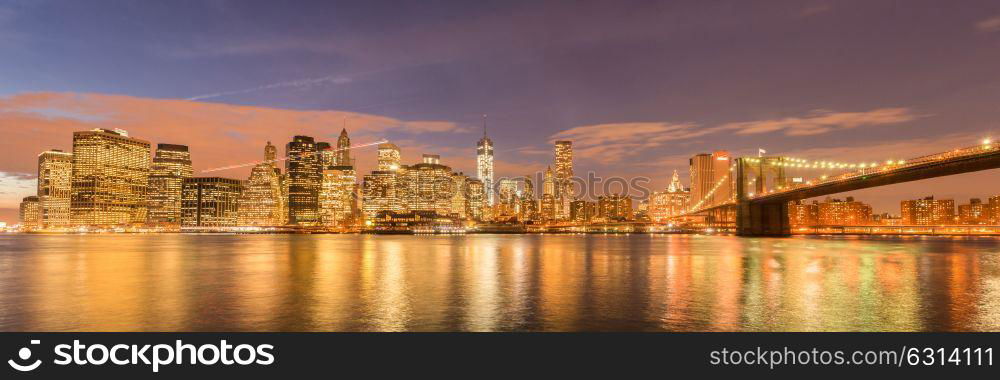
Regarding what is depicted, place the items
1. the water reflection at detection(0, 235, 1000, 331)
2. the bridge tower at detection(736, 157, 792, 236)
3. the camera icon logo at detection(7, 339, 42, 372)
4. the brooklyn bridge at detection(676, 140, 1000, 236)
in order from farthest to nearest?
the bridge tower at detection(736, 157, 792, 236)
the brooklyn bridge at detection(676, 140, 1000, 236)
the water reflection at detection(0, 235, 1000, 331)
the camera icon logo at detection(7, 339, 42, 372)

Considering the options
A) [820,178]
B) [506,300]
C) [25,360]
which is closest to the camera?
[25,360]

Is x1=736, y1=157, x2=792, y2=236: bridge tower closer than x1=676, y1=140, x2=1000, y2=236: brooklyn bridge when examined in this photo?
No

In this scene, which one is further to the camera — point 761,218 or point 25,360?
point 761,218

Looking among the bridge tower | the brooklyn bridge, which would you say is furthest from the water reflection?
the bridge tower

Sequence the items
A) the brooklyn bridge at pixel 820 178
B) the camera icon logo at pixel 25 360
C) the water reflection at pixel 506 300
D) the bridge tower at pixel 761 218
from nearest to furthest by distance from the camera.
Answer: the camera icon logo at pixel 25 360
the water reflection at pixel 506 300
the brooklyn bridge at pixel 820 178
the bridge tower at pixel 761 218

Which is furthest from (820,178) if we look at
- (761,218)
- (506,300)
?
(506,300)

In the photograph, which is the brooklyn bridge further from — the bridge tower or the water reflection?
the water reflection

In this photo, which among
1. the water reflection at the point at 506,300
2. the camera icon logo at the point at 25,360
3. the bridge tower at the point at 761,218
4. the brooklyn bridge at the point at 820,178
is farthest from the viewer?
the bridge tower at the point at 761,218

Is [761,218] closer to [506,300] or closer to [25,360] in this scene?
[506,300]

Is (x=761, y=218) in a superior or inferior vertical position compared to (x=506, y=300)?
superior

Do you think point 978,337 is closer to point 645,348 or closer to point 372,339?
point 645,348

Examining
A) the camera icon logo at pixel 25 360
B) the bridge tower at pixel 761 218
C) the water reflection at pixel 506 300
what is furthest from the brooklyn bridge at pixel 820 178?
the camera icon logo at pixel 25 360

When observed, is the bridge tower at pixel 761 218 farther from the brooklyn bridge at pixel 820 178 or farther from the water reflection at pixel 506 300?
the water reflection at pixel 506 300

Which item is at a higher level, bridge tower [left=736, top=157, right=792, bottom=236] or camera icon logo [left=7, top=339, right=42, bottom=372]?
bridge tower [left=736, top=157, right=792, bottom=236]
